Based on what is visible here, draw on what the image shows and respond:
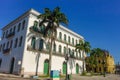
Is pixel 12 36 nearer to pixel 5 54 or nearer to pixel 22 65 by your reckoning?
pixel 5 54

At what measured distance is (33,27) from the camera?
30297 millimetres

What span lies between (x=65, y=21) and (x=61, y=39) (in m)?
9.75

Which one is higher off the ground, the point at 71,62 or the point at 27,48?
the point at 27,48

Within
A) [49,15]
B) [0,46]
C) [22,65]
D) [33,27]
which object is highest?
[49,15]

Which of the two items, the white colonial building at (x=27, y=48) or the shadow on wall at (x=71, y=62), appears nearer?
the white colonial building at (x=27, y=48)

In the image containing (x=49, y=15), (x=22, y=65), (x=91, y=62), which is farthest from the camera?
(x=91, y=62)

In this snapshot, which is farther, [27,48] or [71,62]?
[71,62]

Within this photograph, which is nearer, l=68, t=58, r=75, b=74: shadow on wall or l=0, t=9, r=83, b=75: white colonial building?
l=0, t=9, r=83, b=75: white colonial building

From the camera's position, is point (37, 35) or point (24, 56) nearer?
point (24, 56)

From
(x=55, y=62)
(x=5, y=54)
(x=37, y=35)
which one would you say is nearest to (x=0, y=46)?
(x=5, y=54)

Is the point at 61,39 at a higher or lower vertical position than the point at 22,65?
higher

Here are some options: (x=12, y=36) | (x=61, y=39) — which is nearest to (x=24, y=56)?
(x=12, y=36)

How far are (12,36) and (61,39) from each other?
538 inches

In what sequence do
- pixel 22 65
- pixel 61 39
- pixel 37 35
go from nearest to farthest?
1. pixel 22 65
2. pixel 37 35
3. pixel 61 39
